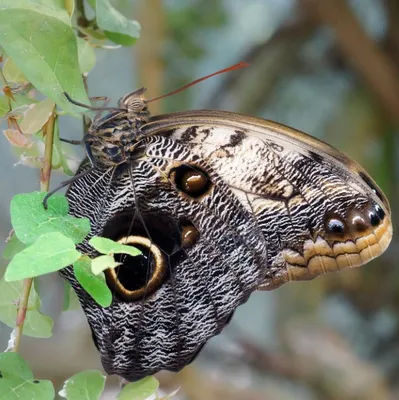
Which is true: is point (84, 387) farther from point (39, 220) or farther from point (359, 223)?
point (359, 223)

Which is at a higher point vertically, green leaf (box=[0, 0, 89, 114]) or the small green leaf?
green leaf (box=[0, 0, 89, 114])

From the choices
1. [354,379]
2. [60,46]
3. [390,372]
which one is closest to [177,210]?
[60,46]

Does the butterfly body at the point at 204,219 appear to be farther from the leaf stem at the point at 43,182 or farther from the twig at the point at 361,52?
the twig at the point at 361,52

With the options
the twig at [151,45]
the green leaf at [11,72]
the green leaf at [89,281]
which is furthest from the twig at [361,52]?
the green leaf at [89,281]

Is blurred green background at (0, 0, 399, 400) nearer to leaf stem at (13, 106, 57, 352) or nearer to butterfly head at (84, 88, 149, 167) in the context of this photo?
butterfly head at (84, 88, 149, 167)

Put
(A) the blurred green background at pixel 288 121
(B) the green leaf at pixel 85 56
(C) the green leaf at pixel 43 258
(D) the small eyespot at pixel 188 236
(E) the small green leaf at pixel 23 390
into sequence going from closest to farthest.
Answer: (C) the green leaf at pixel 43 258 < (E) the small green leaf at pixel 23 390 < (B) the green leaf at pixel 85 56 < (D) the small eyespot at pixel 188 236 < (A) the blurred green background at pixel 288 121

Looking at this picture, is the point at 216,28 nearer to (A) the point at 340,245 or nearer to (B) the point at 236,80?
(B) the point at 236,80

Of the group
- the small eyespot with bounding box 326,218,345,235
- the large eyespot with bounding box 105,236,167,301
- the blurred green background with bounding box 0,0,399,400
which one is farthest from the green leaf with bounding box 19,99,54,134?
the blurred green background with bounding box 0,0,399,400
